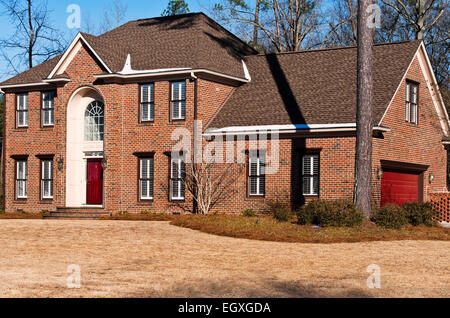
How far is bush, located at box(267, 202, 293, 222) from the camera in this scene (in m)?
23.8

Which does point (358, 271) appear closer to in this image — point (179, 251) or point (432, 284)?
point (432, 284)

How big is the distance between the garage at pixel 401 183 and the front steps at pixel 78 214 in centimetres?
1184

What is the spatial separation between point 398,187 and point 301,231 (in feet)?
35.0

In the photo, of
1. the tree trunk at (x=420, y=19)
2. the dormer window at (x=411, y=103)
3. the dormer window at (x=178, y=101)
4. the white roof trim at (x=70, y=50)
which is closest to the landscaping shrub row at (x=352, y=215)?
the dormer window at (x=411, y=103)

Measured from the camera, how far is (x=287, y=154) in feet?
88.3

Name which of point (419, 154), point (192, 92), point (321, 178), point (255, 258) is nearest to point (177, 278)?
point (255, 258)

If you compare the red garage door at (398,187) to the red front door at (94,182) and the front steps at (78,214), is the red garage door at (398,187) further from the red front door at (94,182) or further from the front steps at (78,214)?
the red front door at (94,182)

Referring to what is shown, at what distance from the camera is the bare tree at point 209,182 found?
27672 mm

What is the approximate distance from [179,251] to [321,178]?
11.3 m

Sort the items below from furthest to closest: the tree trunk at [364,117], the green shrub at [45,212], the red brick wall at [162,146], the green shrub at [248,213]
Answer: the green shrub at [45,212], the green shrub at [248,213], the red brick wall at [162,146], the tree trunk at [364,117]

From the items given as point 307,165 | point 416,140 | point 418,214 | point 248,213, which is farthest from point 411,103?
point 248,213

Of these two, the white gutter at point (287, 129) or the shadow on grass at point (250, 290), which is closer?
the shadow on grass at point (250, 290)

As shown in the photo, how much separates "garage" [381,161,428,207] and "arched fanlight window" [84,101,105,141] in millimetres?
12978

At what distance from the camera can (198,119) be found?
28344 millimetres
